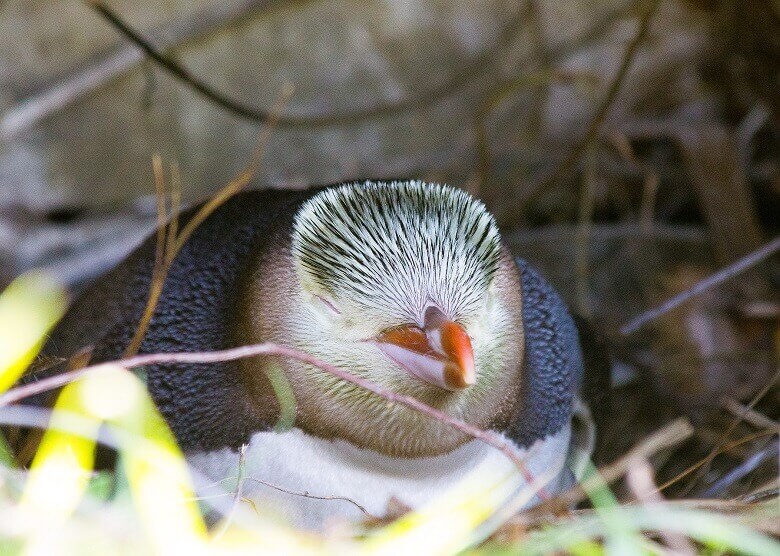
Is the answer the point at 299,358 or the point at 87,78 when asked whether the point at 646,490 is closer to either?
the point at 299,358

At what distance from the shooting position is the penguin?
159 cm

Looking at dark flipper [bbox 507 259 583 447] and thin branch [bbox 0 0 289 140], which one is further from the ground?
thin branch [bbox 0 0 289 140]

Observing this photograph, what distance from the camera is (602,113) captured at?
258 cm

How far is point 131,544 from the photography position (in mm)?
1168

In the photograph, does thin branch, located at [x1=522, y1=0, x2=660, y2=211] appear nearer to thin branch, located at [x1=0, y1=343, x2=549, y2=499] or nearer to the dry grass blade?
the dry grass blade

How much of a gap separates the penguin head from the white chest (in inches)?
1.6

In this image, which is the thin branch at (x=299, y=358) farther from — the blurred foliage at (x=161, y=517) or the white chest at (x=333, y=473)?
the white chest at (x=333, y=473)

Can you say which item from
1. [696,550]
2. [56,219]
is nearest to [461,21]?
[56,219]

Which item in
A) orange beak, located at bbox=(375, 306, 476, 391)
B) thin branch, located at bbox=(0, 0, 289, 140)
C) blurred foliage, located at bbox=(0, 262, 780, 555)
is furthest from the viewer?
thin branch, located at bbox=(0, 0, 289, 140)

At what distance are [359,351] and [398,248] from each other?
0.16 metres

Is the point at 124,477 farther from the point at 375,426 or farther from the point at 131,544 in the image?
the point at 375,426

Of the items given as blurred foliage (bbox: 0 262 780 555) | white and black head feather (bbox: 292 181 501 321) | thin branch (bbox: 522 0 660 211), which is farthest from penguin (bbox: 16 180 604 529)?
thin branch (bbox: 522 0 660 211)

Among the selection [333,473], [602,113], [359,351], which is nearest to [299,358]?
[359,351]

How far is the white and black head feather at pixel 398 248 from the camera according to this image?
1.59 m
